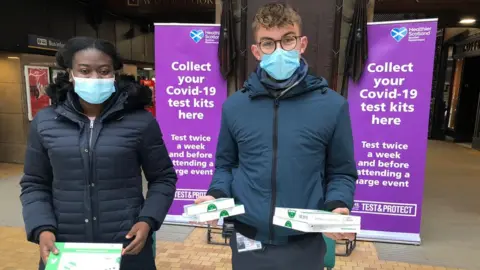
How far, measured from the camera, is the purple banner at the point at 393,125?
3.64 m

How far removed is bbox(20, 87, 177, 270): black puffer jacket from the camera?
5.40 feet

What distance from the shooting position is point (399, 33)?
363 cm

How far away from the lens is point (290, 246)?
157cm

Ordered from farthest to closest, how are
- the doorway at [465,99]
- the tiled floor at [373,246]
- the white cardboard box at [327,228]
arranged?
1. the doorway at [465,99]
2. the tiled floor at [373,246]
3. the white cardboard box at [327,228]

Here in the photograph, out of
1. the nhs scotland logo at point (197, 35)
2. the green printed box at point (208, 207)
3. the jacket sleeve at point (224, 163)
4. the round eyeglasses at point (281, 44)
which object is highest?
the nhs scotland logo at point (197, 35)

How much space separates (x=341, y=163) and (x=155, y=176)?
0.86m

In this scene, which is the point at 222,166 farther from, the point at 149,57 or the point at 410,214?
the point at 149,57

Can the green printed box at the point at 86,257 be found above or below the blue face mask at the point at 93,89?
below

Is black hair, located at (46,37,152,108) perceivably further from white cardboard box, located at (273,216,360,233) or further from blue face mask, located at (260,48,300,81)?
white cardboard box, located at (273,216,360,233)

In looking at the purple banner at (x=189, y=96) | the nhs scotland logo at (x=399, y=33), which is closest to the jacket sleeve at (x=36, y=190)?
the purple banner at (x=189, y=96)

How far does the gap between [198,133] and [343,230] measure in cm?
300

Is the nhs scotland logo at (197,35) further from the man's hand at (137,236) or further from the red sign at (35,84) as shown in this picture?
the red sign at (35,84)

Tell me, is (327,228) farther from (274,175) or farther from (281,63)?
(281,63)

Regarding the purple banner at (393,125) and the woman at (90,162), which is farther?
the purple banner at (393,125)
